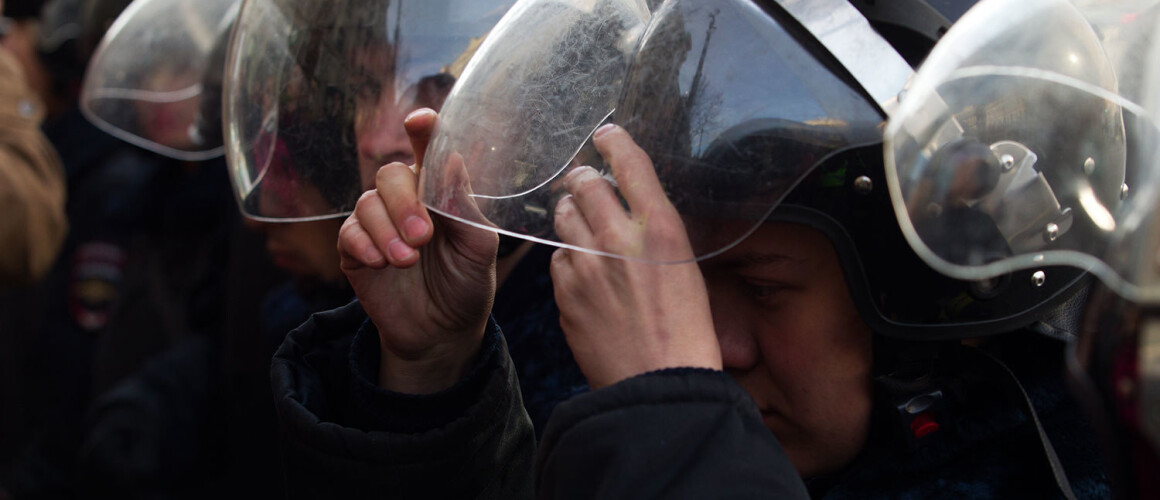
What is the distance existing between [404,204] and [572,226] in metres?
0.26

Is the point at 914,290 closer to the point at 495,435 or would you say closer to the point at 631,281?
the point at 631,281

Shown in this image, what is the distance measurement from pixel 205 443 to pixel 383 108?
179 cm

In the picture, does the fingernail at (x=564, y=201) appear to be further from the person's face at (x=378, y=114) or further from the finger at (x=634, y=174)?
the person's face at (x=378, y=114)

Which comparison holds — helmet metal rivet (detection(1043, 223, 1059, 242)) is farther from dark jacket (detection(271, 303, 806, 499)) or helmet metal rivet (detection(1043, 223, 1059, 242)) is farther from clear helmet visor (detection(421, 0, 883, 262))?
dark jacket (detection(271, 303, 806, 499))

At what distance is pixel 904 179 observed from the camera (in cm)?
104

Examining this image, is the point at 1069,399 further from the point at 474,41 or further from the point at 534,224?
the point at 474,41

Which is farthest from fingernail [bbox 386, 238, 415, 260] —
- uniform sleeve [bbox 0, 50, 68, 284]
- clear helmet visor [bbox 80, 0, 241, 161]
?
uniform sleeve [bbox 0, 50, 68, 284]

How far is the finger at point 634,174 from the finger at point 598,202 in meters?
0.01

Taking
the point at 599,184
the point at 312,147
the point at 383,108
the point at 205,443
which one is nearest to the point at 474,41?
the point at 383,108

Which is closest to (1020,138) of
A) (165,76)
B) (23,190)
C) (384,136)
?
(384,136)

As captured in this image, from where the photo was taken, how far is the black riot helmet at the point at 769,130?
1146mm

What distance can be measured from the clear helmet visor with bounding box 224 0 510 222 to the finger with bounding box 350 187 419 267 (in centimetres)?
34

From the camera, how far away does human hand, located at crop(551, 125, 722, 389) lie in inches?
44.9

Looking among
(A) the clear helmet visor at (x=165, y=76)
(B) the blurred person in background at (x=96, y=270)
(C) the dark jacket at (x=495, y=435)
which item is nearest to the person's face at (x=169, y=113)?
(A) the clear helmet visor at (x=165, y=76)
